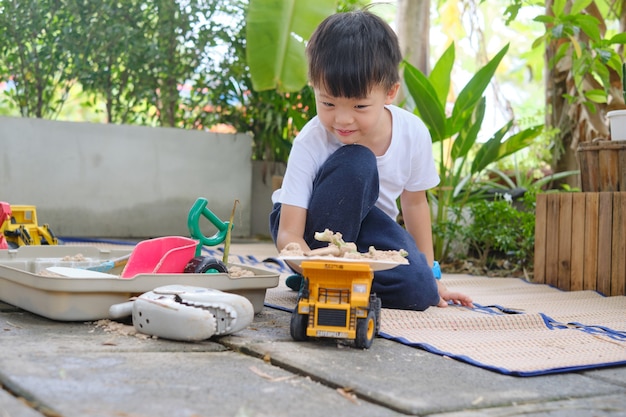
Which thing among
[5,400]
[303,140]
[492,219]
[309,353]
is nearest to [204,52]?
[492,219]

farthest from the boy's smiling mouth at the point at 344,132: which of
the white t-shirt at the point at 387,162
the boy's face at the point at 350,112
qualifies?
the white t-shirt at the point at 387,162

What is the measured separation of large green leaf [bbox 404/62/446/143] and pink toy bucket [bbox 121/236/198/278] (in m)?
1.67

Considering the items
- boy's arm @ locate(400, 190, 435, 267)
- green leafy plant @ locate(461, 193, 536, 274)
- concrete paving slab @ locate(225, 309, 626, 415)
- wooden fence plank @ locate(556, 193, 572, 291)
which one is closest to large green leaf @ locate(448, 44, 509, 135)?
green leafy plant @ locate(461, 193, 536, 274)

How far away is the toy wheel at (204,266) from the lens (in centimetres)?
178

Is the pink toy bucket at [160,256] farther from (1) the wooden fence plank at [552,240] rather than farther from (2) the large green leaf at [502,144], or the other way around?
(2) the large green leaf at [502,144]

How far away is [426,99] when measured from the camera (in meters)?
3.22

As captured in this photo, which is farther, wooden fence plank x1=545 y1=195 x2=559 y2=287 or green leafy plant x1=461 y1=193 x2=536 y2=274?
green leafy plant x1=461 y1=193 x2=536 y2=274

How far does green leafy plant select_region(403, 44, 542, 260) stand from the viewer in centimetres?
325

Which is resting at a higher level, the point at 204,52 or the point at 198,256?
the point at 204,52

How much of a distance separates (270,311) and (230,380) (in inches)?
30.3

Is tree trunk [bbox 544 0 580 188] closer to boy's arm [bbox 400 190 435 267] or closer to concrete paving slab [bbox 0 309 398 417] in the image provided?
boy's arm [bbox 400 190 435 267]

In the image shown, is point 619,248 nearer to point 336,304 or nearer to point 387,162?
point 387,162

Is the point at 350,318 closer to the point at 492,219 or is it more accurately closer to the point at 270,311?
the point at 270,311

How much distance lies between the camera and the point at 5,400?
0.95 meters
